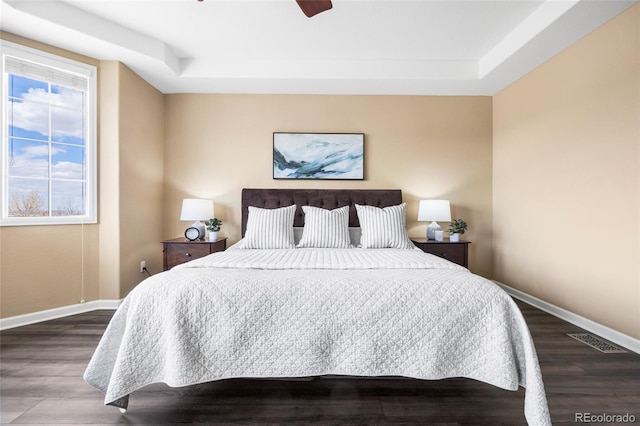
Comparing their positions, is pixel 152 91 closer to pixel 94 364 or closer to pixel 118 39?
pixel 118 39

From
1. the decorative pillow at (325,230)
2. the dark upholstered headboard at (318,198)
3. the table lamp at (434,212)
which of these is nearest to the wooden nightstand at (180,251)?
the dark upholstered headboard at (318,198)

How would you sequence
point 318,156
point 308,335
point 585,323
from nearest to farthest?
point 308,335 < point 585,323 < point 318,156

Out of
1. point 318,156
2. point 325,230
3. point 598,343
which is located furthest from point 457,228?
point 318,156

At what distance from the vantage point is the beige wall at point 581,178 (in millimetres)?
2195

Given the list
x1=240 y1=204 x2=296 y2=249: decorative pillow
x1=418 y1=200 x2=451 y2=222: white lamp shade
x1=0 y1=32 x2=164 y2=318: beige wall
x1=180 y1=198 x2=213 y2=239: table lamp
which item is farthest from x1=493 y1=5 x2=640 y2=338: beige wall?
x1=0 y1=32 x2=164 y2=318: beige wall

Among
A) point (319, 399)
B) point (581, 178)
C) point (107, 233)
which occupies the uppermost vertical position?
point (581, 178)

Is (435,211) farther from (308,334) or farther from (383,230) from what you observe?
(308,334)

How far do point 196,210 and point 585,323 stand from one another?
158 inches

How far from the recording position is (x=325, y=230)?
297 cm

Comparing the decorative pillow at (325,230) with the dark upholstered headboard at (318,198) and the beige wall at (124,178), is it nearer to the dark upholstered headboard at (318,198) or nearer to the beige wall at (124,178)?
the dark upholstered headboard at (318,198)

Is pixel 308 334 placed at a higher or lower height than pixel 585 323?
higher

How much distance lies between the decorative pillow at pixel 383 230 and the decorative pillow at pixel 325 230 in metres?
0.21

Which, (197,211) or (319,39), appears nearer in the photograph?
(319,39)

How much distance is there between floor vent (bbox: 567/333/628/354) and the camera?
2141 millimetres
